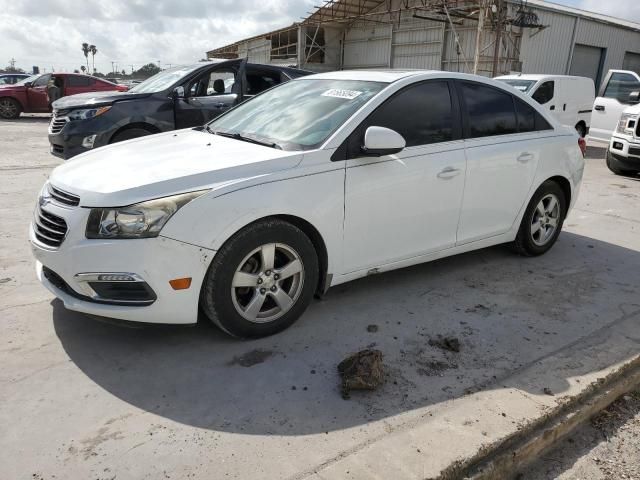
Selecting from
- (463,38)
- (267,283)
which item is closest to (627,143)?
(267,283)

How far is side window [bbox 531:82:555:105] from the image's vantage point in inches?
478

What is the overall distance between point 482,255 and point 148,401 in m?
3.50

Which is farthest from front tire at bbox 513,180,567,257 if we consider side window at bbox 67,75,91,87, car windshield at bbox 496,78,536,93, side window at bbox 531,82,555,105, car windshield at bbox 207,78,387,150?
side window at bbox 67,75,91,87

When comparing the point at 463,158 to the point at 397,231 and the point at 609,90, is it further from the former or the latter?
the point at 609,90

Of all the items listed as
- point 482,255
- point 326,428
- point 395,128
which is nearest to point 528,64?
point 482,255

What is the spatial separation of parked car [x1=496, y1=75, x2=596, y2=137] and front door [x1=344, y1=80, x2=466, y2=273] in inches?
347

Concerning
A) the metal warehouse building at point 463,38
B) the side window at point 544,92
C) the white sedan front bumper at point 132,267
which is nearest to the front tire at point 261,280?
the white sedan front bumper at point 132,267

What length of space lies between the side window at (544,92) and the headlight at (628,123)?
2869 mm

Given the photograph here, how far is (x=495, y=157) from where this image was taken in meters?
4.30

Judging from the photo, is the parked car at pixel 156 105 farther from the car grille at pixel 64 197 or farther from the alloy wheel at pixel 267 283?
the alloy wheel at pixel 267 283

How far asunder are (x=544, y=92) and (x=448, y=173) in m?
9.77

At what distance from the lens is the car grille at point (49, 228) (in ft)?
9.93

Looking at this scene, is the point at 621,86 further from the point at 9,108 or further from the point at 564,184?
the point at 9,108

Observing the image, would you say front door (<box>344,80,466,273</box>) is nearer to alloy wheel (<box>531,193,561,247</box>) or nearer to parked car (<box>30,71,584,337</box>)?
parked car (<box>30,71,584,337</box>)
